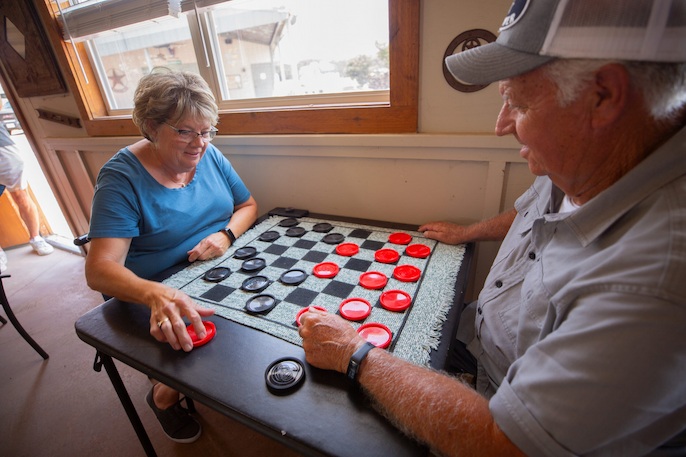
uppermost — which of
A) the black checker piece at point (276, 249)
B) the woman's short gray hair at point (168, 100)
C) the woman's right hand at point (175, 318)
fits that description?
the woman's short gray hair at point (168, 100)

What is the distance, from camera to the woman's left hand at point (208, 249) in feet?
3.78

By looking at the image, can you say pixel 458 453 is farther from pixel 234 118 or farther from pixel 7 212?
pixel 7 212

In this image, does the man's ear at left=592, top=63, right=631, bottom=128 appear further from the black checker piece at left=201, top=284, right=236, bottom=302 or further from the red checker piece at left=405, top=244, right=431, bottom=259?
the black checker piece at left=201, top=284, right=236, bottom=302

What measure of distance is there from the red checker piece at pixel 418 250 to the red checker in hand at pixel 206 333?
65cm

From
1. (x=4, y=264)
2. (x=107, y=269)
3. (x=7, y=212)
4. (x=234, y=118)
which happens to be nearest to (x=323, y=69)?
(x=234, y=118)

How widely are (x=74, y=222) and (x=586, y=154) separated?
11.8ft

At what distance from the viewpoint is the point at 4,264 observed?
2.85m

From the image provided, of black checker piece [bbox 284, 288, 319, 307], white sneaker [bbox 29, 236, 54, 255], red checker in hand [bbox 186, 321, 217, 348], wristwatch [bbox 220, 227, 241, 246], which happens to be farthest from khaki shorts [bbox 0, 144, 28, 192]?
black checker piece [bbox 284, 288, 319, 307]

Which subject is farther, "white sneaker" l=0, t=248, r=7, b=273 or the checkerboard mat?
"white sneaker" l=0, t=248, r=7, b=273

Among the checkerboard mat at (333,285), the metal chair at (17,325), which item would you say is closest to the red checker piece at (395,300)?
the checkerboard mat at (333,285)

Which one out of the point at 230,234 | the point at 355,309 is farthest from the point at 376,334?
the point at 230,234

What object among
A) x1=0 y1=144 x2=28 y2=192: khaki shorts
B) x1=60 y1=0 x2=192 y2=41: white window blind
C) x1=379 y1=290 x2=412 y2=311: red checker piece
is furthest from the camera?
x1=0 y1=144 x2=28 y2=192: khaki shorts

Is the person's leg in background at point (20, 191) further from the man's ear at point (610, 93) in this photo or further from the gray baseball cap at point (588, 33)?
the man's ear at point (610, 93)

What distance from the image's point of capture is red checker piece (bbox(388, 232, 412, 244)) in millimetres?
1184
